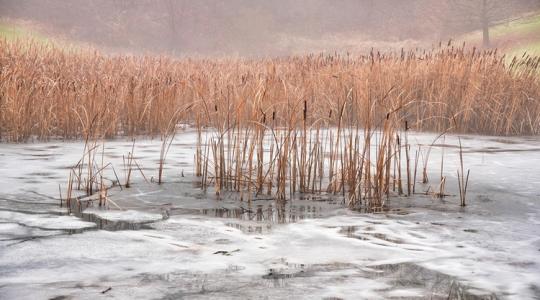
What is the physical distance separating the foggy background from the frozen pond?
31.3 metres

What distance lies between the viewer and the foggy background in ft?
126

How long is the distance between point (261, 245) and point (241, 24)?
3986 centimetres

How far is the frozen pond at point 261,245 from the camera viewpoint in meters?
3.13

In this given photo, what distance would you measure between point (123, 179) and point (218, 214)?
147 centimetres

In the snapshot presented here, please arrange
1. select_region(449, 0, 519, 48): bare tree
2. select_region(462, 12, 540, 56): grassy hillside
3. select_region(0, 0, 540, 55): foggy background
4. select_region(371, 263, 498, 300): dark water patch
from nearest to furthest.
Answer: select_region(371, 263, 498, 300): dark water patch < select_region(462, 12, 540, 56): grassy hillside < select_region(449, 0, 519, 48): bare tree < select_region(0, 0, 540, 55): foggy background

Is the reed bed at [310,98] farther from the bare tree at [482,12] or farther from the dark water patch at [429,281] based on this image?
the bare tree at [482,12]

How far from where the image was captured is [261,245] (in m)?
3.87

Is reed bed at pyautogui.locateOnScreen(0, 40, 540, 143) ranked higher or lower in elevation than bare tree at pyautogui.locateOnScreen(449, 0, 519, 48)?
lower

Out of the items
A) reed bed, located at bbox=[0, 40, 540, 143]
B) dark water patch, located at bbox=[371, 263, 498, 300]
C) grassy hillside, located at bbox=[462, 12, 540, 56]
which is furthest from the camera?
grassy hillside, located at bbox=[462, 12, 540, 56]

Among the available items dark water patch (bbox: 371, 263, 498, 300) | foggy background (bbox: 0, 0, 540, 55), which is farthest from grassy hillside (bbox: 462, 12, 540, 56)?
dark water patch (bbox: 371, 263, 498, 300)

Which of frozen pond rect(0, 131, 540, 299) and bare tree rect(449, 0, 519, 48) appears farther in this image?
bare tree rect(449, 0, 519, 48)

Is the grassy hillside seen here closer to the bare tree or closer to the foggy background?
the bare tree

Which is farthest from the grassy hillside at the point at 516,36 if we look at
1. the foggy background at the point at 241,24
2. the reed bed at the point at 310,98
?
the reed bed at the point at 310,98

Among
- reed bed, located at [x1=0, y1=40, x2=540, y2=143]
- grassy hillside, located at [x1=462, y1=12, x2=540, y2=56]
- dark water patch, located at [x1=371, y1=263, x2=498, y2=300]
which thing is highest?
grassy hillside, located at [x1=462, y1=12, x2=540, y2=56]
